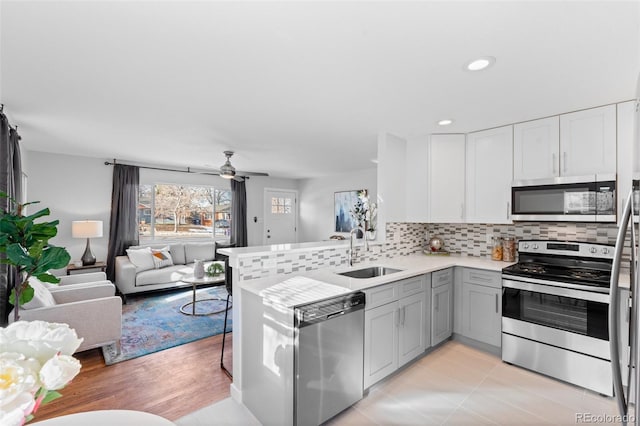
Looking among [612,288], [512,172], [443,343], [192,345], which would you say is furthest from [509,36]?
[192,345]

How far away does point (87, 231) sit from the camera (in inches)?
177

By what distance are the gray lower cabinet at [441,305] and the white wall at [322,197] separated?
331 cm

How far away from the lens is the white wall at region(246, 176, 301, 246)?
23.0ft

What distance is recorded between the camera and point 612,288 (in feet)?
3.21

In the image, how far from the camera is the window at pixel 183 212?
5695 millimetres

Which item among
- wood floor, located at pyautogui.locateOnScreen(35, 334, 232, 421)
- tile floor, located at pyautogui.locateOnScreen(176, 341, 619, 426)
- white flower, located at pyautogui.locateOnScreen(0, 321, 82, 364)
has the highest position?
white flower, located at pyautogui.locateOnScreen(0, 321, 82, 364)

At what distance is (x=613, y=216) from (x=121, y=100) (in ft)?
13.7

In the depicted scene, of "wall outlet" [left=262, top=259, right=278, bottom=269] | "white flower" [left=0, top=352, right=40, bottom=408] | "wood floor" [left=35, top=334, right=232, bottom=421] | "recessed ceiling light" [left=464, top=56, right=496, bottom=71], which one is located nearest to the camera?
"white flower" [left=0, top=352, right=40, bottom=408]

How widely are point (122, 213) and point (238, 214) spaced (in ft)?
7.31

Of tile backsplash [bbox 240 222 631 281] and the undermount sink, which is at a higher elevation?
tile backsplash [bbox 240 222 631 281]

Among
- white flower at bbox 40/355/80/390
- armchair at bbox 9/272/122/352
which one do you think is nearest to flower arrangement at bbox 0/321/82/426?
white flower at bbox 40/355/80/390

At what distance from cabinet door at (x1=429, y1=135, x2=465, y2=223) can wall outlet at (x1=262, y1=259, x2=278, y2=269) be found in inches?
78.9

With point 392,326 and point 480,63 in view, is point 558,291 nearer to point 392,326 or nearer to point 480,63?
point 392,326

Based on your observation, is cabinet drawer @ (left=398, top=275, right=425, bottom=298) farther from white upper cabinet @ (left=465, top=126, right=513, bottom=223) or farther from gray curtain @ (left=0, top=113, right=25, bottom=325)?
gray curtain @ (left=0, top=113, right=25, bottom=325)
